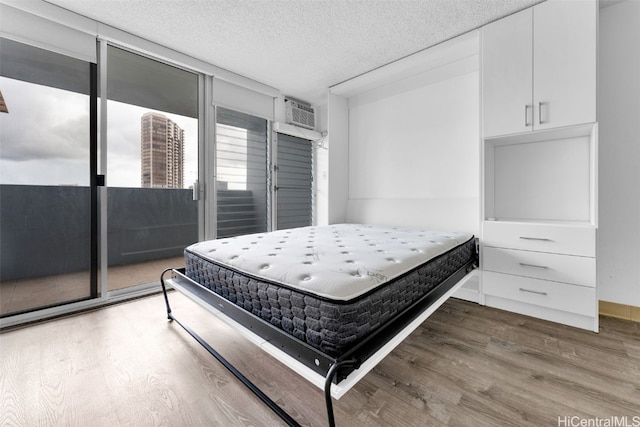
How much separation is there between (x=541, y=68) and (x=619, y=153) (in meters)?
0.90

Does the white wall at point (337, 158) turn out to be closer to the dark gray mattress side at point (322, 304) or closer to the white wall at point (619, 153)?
the dark gray mattress side at point (322, 304)

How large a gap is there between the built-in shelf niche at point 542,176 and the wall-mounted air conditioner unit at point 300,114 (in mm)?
2522

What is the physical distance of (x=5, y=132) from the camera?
199 cm

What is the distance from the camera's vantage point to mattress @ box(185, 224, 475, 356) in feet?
3.08

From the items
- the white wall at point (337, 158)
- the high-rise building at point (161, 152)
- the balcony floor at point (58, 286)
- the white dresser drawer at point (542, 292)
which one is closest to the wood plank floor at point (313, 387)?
the white dresser drawer at point (542, 292)

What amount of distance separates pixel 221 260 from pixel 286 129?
9.02ft

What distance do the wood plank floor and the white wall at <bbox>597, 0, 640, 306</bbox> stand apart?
0.39 metres

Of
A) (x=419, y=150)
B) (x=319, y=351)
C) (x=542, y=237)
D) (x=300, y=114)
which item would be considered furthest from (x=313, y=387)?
(x=300, y=114)

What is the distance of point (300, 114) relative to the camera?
4.00m

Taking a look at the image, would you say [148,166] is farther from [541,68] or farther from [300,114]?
[541,68]

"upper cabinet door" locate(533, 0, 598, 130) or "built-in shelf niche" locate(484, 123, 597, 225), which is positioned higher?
"upper cabinet door" locate(533, 0, 598, 130)

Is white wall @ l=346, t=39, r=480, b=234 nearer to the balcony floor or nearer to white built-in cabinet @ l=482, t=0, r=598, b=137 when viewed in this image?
white built-in cabinet @ l=482, t=0, r=598, b=137

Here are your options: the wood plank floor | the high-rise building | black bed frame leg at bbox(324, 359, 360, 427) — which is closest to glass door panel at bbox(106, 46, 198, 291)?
the high-rise building

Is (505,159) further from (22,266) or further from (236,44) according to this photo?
(22,266)
